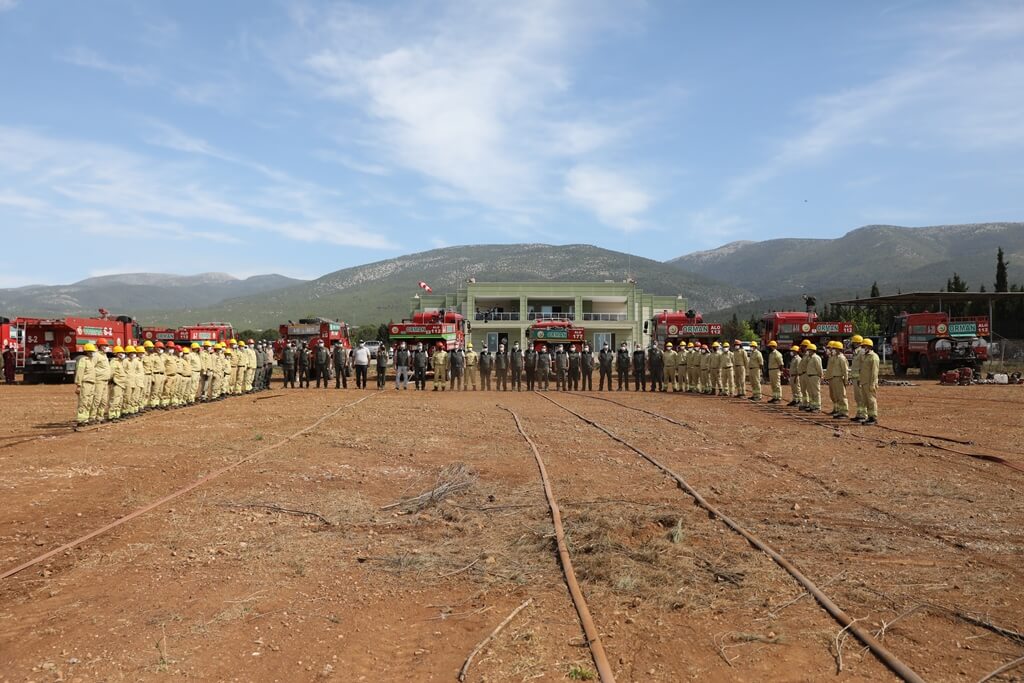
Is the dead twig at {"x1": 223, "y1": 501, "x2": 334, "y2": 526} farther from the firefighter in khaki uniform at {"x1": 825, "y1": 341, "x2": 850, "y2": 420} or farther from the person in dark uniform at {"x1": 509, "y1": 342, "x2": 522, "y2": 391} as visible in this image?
the person in dark uniform at {"x1": 509, "y1": 342, "x2": 522, "y2": 391}

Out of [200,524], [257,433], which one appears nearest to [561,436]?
[257,433]

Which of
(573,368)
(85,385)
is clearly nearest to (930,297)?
(573,368)

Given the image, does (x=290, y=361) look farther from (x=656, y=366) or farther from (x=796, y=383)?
(x=796, y=383)

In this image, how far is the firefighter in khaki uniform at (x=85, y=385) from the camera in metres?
16.4

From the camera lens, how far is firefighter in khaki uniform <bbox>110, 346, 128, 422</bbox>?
17312mm

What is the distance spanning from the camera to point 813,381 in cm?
2073

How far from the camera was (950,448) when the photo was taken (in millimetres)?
13656

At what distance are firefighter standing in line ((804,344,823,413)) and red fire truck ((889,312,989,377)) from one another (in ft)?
50.2

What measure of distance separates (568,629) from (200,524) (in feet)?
14.7

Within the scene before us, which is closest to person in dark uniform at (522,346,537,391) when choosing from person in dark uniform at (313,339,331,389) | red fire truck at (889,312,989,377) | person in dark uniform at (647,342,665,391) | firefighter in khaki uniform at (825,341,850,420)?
person in dark uniform at (647,342,665,391)

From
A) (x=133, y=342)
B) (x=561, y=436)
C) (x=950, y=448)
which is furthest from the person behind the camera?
(x=133, y=342)

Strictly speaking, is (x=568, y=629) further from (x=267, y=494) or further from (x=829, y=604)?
(x=267, y=494)

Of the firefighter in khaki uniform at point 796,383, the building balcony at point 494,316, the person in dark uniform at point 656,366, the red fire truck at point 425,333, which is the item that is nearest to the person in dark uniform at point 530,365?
the red fire truck at point 425,333

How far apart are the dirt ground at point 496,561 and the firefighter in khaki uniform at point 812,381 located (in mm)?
6489
